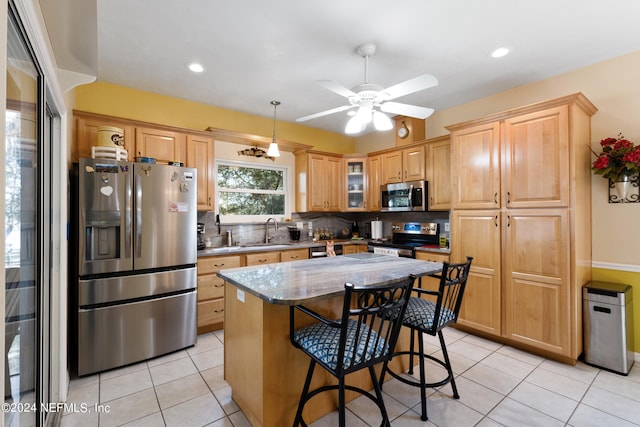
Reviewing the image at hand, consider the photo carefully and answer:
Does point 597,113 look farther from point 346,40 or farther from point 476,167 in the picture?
point 346,40

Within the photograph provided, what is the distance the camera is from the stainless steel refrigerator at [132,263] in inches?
97.7

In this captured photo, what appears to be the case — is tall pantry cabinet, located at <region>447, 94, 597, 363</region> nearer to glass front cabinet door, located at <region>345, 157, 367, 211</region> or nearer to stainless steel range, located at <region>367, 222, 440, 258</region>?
stainless steel range, located at <region>367, 222, 440, 258</region>

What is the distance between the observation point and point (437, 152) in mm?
3811

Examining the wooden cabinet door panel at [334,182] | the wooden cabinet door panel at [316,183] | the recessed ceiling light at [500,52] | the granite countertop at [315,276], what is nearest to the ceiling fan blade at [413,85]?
the recessed ceiling light at [500,52]

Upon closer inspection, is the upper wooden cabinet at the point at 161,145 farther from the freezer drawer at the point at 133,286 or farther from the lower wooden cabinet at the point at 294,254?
the lower wooden cabinet at the point at 294,254

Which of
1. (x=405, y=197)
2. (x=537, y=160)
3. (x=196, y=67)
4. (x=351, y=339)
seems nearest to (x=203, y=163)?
(x=196, y=67)

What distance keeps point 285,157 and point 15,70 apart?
3.54m

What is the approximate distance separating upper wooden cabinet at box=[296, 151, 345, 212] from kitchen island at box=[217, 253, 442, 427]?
2449 mm

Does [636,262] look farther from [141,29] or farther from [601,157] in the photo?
[141,29]

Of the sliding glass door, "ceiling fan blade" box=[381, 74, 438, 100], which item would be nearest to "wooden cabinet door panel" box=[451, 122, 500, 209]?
"ceiling fan blade" box=[381, 74, 438, 100]

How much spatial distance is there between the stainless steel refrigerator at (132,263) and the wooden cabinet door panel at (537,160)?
3.18 metres

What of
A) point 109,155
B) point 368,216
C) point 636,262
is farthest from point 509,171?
point 109,155

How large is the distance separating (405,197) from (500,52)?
198cm

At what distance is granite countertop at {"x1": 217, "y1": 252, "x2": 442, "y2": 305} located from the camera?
1568 millimetres
